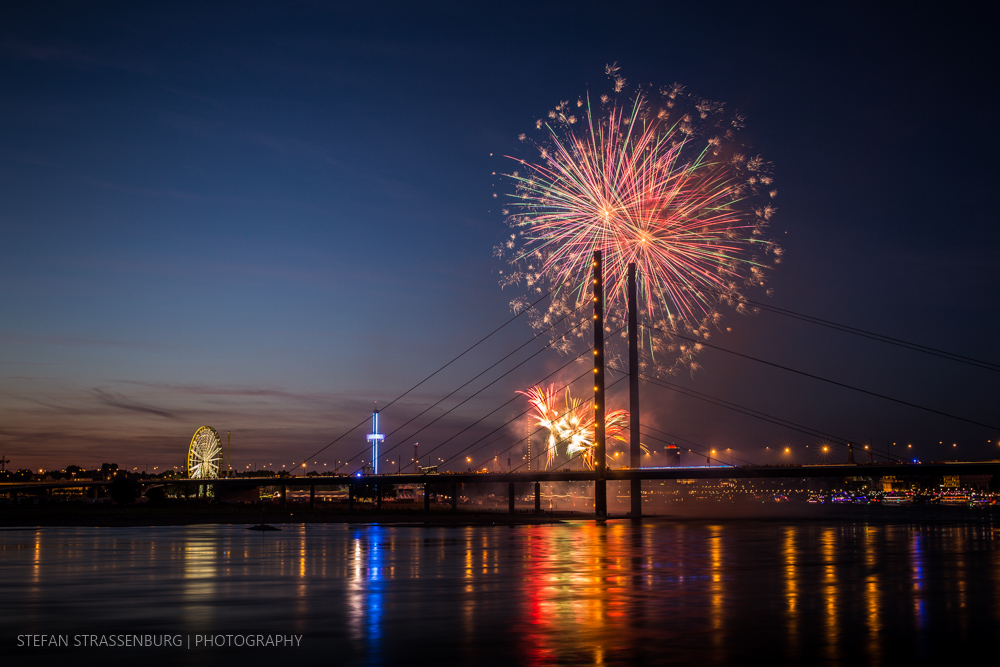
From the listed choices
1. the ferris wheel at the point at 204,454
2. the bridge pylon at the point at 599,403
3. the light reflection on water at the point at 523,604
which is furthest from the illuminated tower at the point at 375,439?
the light reflection on water at the point at 523,604

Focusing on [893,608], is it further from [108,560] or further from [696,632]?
[108,560]

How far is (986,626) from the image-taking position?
547 inches

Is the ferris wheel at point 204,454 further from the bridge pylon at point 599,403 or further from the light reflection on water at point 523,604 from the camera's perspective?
the light reflection on water at point 523,604

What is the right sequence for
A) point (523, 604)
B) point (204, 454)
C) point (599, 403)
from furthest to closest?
1. point (204, 454)
2. point (599, 403)
3. point (523, 604)

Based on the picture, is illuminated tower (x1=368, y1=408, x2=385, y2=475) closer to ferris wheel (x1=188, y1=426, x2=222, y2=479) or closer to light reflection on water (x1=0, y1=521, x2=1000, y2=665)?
ferris wheel (x1=188, y1=426, x2=222, y2=479)

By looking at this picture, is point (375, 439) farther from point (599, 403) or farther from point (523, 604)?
point (523, 604)

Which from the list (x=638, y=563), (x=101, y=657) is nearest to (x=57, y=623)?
(x=101, y=657)

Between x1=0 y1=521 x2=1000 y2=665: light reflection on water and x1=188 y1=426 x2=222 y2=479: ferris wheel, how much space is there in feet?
450

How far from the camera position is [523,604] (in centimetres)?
1691

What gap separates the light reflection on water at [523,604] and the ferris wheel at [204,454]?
137201 millimetres

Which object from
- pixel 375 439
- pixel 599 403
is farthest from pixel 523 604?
pixel 375 439

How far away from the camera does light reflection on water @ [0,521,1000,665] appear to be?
39.4ft

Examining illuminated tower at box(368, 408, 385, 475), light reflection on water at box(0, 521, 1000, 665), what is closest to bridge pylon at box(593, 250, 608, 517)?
light reflection on water at box(0, 521, 1000, 665)

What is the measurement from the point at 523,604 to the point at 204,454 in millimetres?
160437
